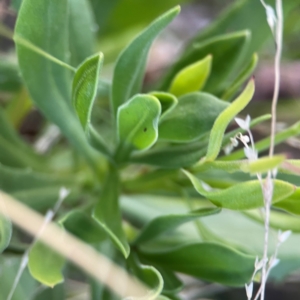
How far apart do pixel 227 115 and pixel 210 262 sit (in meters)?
0.16

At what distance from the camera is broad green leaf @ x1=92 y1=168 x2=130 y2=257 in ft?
1.08

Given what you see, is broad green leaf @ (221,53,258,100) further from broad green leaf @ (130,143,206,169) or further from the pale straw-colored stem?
the pale straw-colored stem

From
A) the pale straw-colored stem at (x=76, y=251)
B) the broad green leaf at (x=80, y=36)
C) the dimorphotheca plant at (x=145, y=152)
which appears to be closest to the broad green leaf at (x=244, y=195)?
the dimorphotheca plant at (x=145, y=152)

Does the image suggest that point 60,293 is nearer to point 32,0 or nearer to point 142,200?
point 142,200

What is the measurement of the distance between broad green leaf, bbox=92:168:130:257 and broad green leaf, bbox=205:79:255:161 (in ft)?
0.33

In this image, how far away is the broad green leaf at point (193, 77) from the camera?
38cm

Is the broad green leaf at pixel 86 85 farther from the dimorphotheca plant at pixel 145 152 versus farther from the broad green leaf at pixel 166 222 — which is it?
the broad green leaf at pixel 166 222

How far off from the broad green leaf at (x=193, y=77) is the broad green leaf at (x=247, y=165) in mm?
98

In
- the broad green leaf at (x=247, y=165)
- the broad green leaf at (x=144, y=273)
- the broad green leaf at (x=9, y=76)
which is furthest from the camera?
the broad green leaf at (x=9, y=76)

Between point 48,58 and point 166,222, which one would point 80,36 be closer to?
point 48,58

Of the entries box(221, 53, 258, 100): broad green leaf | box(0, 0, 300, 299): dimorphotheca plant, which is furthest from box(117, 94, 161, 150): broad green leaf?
box(221, 53, 258, 100): broad green leaf

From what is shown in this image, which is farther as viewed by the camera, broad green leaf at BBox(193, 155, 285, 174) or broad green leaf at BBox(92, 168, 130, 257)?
broad green leaf at BBox(92, 168, 130, 257)

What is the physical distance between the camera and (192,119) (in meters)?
0.32

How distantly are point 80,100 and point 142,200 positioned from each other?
27cm
